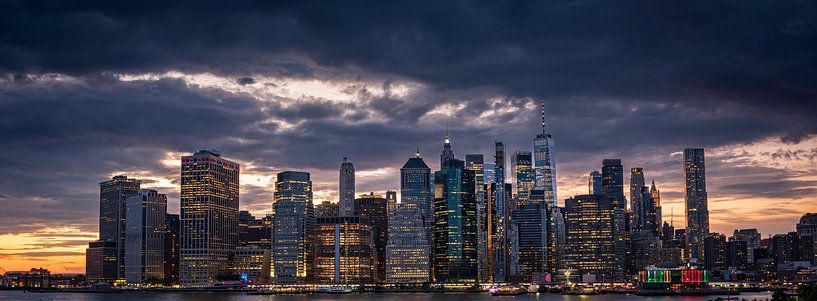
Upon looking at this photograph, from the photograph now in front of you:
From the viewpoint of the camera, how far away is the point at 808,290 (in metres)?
120

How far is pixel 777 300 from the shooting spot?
372 feet

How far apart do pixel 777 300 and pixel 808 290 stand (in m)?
9.37
